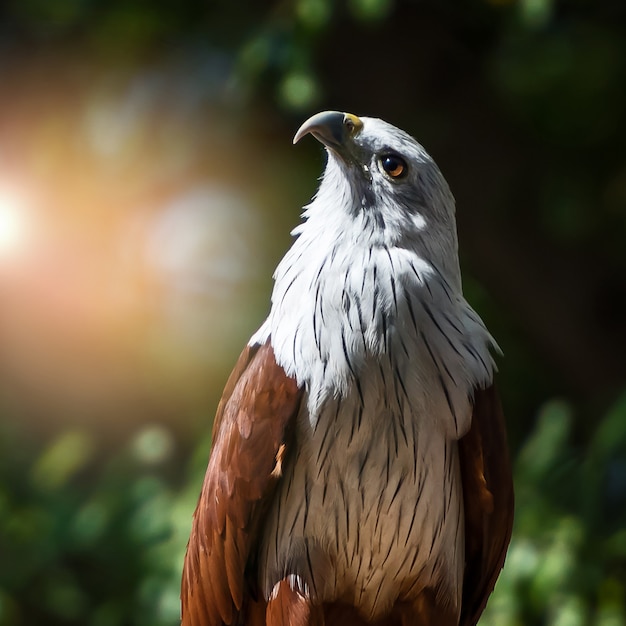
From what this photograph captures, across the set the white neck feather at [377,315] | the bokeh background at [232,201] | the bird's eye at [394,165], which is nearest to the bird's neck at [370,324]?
the white neck feather at [377,315]

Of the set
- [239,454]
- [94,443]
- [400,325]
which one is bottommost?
[94,443]

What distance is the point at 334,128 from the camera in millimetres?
1898

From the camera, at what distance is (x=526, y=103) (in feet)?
13.2

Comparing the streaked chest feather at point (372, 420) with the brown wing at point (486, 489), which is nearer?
the streaked chest feather at point (372, 420)

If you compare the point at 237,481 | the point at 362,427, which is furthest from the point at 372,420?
the point at 237,481

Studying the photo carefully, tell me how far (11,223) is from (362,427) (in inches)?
112

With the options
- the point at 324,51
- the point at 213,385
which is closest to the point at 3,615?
the point at 213,385

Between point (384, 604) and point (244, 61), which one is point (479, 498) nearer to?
point (384, 604)

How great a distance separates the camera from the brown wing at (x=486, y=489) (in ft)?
6.37

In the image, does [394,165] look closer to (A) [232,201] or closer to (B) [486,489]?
(B) [486,489]

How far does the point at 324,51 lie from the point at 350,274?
2.52 meters

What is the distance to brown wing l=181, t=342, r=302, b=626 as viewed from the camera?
1.86m

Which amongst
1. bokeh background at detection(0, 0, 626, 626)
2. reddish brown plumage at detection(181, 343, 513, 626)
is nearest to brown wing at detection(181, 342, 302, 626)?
reddish brown plumage at detection(181, 343, 513, 626)

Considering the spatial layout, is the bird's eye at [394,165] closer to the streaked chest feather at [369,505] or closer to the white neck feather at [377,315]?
the white neck feather at [377,315]
